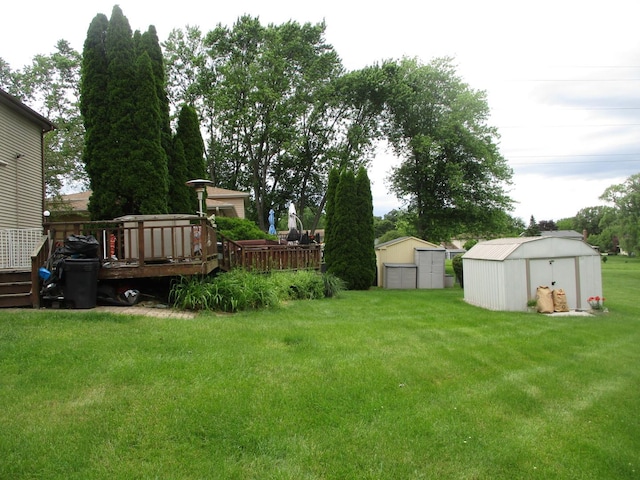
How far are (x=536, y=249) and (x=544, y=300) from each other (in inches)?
47.5

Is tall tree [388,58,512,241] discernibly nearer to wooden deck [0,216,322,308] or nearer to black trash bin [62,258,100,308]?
wooden deck [0,216,322,308]

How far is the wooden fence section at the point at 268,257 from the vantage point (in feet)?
34.3

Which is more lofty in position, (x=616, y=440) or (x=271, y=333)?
(x=271, y=333)

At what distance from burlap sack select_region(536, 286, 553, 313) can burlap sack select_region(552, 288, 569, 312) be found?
0.42 feet

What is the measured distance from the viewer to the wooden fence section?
10453 millimetres

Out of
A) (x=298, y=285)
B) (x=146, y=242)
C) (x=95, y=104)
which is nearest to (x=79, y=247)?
(x=146, y=242)

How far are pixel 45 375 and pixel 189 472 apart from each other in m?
2.12

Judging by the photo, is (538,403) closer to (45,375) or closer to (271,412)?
(271,412)

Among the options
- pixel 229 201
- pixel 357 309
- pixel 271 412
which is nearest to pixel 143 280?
pixel 357 309

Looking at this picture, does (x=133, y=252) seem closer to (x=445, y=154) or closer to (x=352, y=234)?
(x=352, y=234)

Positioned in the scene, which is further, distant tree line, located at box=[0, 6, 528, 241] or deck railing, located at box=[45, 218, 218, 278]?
distant tree line, located at box=[0, 6, 528, 241]

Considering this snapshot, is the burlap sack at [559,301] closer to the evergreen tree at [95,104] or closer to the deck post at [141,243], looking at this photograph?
the deck post at [141,243]

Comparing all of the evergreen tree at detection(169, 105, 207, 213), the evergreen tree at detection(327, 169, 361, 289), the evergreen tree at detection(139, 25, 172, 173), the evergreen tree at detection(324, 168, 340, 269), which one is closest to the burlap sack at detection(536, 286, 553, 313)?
the evergreen tree at detection(327, 169, 361, 289)

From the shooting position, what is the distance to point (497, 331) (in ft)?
22.6
